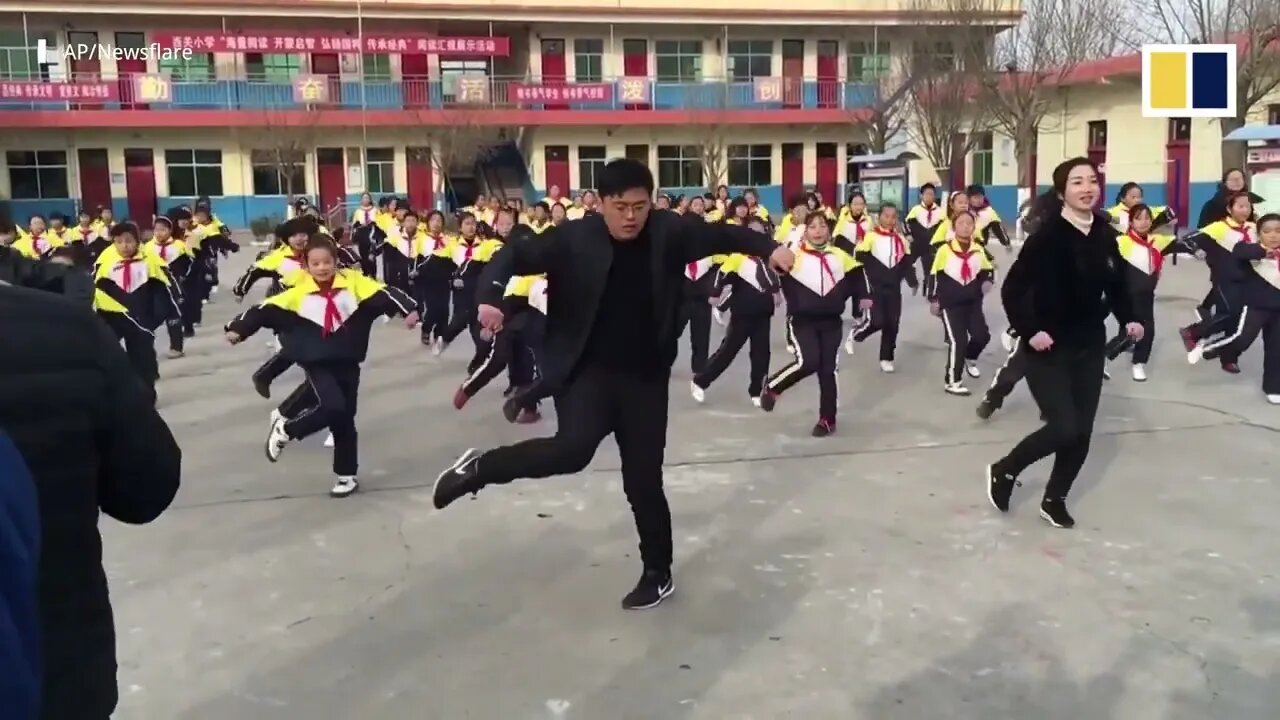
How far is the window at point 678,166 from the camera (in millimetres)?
37281

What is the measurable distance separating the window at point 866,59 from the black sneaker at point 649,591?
3459 cm

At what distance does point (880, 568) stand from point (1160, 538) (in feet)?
4.29

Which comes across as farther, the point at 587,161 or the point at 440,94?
the point at 587,161

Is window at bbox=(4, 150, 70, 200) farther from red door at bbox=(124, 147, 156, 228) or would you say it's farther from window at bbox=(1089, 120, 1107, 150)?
window at bbox=(1089, 120, 1107, 150)

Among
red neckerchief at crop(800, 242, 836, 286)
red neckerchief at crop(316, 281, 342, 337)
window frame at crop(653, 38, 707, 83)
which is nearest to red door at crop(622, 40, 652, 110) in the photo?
window frame at crop(653, 38, 707, 83)

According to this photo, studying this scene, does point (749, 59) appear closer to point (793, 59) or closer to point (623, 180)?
point (793, 59)

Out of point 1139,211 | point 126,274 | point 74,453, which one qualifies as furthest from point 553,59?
point 74,453

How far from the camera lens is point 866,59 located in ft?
126

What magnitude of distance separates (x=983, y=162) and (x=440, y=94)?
51.6ft

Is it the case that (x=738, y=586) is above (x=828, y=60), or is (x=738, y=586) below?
below

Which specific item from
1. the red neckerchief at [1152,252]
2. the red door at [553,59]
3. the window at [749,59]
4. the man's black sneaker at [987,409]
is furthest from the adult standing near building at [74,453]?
the window at [749,59]

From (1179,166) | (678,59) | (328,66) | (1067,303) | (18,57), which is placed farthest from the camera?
(678,59)

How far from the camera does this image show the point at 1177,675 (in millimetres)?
3762

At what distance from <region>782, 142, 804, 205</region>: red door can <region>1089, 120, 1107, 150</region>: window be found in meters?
10.2
